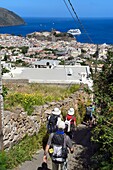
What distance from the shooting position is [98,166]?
643 centimetres

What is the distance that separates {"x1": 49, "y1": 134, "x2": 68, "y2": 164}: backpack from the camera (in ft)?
18.7

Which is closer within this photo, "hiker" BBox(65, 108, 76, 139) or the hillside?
the hillside

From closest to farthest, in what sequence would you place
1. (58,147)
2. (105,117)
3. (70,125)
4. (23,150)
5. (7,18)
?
(7,18) < (58,147) < (105,117) < (23,150) < (70,125)

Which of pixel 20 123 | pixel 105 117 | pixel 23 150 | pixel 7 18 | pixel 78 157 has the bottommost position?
pixel 78 157

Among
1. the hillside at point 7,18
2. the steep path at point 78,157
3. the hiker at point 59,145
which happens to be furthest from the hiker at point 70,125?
the hillside at point 7,18

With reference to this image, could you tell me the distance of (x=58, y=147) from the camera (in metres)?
5.73

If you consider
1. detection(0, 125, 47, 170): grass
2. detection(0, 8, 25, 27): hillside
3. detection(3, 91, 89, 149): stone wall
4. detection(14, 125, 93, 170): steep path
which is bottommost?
detection(14, 125, 93, 170): steep path

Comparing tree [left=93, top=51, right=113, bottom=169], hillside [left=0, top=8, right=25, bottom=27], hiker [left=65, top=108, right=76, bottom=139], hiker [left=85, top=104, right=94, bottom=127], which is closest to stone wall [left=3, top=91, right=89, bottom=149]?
hiker [left=65, top=108, right=76, bottom=139]

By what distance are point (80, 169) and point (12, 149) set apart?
1428 mm

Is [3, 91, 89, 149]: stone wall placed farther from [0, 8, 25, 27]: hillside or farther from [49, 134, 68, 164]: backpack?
[0, 8, 25, 27]: hillside

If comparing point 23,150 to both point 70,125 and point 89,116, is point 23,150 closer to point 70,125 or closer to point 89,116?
point 70,125

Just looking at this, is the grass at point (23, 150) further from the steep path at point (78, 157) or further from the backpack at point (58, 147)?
the backpack at point (58, 147)

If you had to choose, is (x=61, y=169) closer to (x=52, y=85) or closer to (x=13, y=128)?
(x=13, y=128)

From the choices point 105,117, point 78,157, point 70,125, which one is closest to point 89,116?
point 78,157
